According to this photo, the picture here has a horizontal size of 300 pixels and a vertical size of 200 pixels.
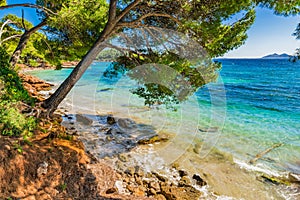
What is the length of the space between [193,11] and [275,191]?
529 centimetres

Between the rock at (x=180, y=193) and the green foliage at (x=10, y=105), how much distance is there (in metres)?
3.36

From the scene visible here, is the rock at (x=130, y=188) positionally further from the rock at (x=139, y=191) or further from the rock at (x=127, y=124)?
the rock at (x=127, y=124)

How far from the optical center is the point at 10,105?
4.18m

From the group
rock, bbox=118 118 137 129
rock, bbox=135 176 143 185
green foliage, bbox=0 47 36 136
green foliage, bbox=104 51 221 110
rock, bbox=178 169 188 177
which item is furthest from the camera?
rock, bbox=118 118 137 129

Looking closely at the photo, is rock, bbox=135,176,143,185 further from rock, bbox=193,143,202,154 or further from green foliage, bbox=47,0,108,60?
green foliage, bbox=47,0,108,60

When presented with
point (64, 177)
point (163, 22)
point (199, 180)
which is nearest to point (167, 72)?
point (163, 22)

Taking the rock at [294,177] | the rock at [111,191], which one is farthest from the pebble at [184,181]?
the rock at [294,177]

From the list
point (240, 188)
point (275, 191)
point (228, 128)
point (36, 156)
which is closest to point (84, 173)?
point (36, 156)

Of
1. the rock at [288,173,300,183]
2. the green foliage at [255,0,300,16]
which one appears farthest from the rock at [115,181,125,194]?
the green foliage at [255,0,300,16]

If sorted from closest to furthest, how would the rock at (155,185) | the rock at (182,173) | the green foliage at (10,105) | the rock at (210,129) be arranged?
the green foliage at (10,105) → the rock at (155,185) → the rock at (182,173) → the rock at (210,129)

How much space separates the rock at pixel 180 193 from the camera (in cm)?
429

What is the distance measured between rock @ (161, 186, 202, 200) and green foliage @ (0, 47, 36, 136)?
3356 millimetres

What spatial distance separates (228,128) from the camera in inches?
416

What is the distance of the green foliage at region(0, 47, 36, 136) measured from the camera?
152 inches
